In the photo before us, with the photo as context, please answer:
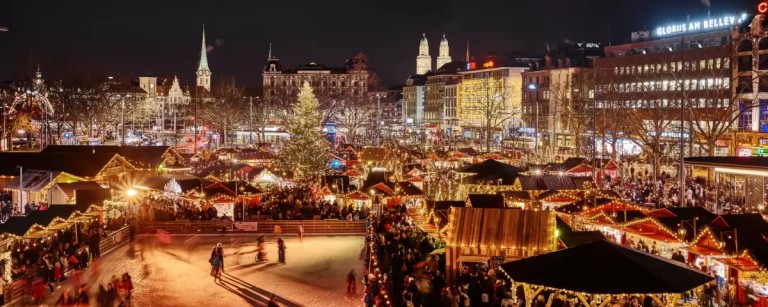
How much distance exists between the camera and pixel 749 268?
50.1 ft

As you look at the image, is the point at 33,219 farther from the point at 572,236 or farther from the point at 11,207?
the point at 572,236

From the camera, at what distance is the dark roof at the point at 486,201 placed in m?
20.8

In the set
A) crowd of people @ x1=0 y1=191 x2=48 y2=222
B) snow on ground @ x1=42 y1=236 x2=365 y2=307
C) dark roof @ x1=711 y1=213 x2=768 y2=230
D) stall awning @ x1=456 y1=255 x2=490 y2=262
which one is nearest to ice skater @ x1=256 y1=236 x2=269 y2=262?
snow on ground @ x1=42 y1=236 x2=365 y2=307

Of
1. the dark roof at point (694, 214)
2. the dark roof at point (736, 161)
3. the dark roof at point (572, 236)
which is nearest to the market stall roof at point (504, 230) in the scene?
the dark roof at point (572, 236)

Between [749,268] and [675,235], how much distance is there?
3.06m

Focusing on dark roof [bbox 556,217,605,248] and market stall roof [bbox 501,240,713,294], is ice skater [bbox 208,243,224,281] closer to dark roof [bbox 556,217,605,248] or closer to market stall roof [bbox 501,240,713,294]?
dark roof [bbox 556,217,605,248]

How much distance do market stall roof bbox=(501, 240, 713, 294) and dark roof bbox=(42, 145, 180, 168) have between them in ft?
101

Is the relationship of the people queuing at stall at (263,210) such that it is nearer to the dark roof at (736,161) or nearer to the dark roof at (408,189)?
the dark roof at (408,189)

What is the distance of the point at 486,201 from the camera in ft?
68.6

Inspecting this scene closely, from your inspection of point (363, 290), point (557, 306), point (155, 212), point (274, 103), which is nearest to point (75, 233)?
point (155, 212)

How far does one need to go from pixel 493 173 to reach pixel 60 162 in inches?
702

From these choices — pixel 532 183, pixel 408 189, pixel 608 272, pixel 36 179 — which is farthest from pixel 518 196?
pixel 36 179

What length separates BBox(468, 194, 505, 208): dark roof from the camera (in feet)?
68.1

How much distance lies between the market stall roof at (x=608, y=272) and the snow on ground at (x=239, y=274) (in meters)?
7.78
